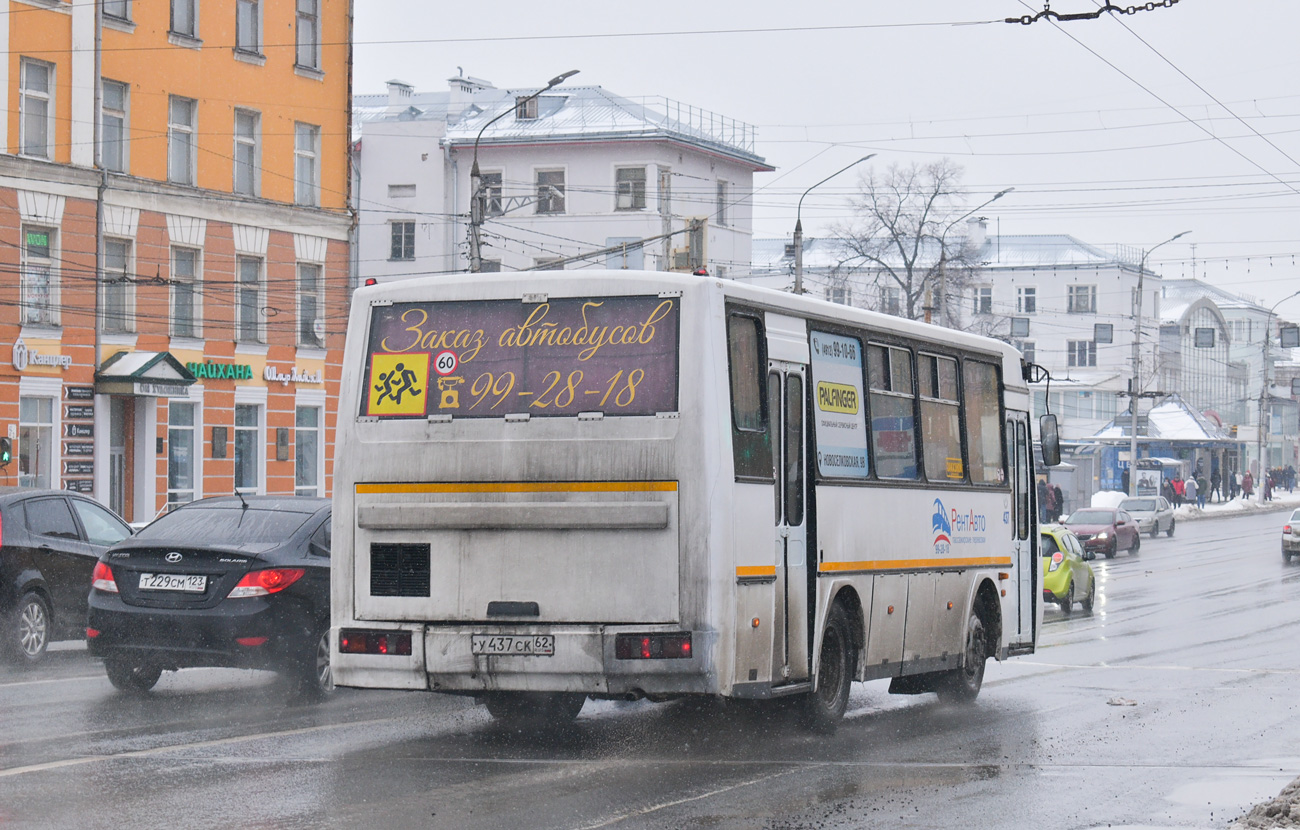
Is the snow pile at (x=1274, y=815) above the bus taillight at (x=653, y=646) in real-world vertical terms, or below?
below

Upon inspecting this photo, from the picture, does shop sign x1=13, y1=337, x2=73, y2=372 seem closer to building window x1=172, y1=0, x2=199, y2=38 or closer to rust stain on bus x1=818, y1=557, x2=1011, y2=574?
building window x1=172, y1=0, x2=199, y2=38

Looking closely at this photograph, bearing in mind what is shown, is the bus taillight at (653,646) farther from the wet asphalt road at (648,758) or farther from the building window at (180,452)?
the building window at (180,452)

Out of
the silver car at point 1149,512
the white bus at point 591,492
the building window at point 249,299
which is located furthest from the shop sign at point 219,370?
the silver car at point 1149,512

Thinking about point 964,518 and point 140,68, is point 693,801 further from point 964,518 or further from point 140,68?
point 140,68

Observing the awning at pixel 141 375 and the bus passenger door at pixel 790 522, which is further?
the awning at pixel 141 375

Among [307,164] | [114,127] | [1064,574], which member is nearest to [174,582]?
[1064,574]

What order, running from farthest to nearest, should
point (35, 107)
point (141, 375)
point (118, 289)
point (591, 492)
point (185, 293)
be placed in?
1. point (185, 293)
2. point (118, 289)
3. point (141, 375)
4. point (35, 107)
5. point (591, 492)

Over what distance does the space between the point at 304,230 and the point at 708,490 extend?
32353mm

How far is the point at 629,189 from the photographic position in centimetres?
6612

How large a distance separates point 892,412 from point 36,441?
2524 cm

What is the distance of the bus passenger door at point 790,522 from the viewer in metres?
11.1

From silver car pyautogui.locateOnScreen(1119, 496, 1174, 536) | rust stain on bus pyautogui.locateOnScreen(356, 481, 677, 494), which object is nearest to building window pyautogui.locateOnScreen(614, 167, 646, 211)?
silver car pyautogui.locateOnScreen(1119, 496, 1174, 536)

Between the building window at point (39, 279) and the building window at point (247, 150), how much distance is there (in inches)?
220

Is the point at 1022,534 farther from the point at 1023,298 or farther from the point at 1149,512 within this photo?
the point at 1023,298
